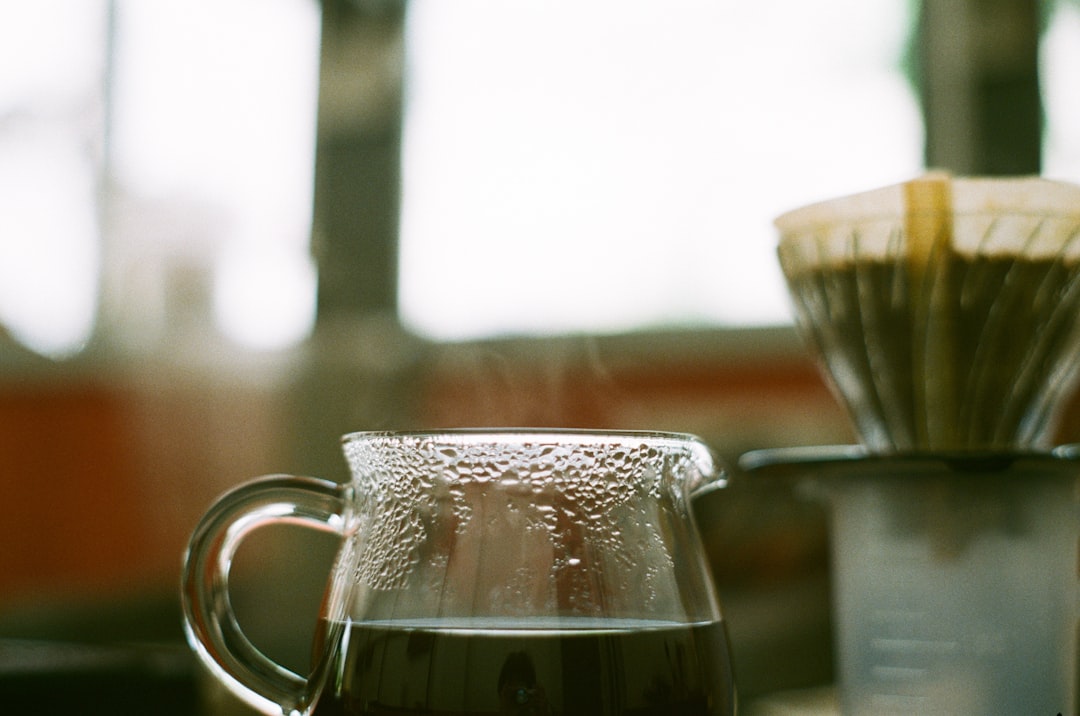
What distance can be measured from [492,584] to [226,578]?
5.4 inches

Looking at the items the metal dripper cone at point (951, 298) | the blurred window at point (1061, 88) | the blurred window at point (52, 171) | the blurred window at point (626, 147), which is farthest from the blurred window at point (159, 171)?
the metal dripper cone at point (951, 298)

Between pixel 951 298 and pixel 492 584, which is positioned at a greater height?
pixel 951 298

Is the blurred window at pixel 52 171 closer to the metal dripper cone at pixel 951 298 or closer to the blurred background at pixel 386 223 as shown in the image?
the blurred background at pixel 386 223

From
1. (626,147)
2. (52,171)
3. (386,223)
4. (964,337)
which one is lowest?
(964,337)

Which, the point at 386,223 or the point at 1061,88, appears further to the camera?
the point at 386,223

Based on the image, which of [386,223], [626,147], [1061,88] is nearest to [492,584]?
[1061,88]

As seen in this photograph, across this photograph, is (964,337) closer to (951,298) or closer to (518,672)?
(951,298)

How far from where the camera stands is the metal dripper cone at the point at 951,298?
0.53 m

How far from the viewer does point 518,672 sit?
1.35 ft

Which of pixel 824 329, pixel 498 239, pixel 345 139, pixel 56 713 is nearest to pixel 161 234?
pixel 345 139

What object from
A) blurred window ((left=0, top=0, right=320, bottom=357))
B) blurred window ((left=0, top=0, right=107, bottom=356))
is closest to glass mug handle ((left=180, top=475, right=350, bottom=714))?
blurred window ((left=0, top=0, right=320, bottom=357))

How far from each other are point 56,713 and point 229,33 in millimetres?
4014

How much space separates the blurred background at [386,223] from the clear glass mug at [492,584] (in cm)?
318

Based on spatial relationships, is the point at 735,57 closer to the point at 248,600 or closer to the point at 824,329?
the point at 248,600
